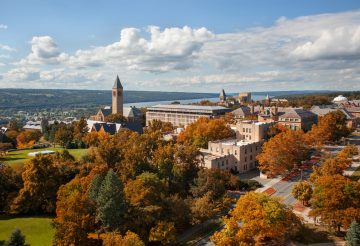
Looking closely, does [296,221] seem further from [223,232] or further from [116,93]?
[116,93]

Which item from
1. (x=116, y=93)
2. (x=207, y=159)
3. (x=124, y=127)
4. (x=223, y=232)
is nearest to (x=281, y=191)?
(x=207, y=159)

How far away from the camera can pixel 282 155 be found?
6050 cm

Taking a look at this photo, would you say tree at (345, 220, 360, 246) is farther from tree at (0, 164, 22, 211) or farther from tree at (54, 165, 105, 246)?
tree at (0, 164, 22, 211)

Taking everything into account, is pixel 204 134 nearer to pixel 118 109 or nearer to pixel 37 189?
pixel 37 189

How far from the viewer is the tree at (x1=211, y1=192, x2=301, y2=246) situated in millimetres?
33844

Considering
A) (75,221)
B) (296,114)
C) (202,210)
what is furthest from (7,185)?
(296,114)

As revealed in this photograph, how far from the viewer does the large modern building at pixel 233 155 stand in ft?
214

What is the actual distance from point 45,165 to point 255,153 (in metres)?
39.6

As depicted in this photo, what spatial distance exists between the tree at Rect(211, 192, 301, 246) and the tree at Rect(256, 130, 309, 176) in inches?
930

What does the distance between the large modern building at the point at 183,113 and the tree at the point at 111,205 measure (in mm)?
98460

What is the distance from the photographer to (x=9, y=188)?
162ft

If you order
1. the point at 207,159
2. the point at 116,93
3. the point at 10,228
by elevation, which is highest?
the point at 116,93

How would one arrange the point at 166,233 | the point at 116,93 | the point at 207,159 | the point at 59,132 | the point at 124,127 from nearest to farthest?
the point at 166,233 < the point at 207,159 < the point at 59,132 < the point at 124,127 < the point at 116,93

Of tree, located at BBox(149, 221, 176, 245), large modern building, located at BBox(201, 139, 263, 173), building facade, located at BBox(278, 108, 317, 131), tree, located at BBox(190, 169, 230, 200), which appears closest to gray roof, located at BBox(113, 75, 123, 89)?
building facade, located at BBox(278, 108, 317, 131)
